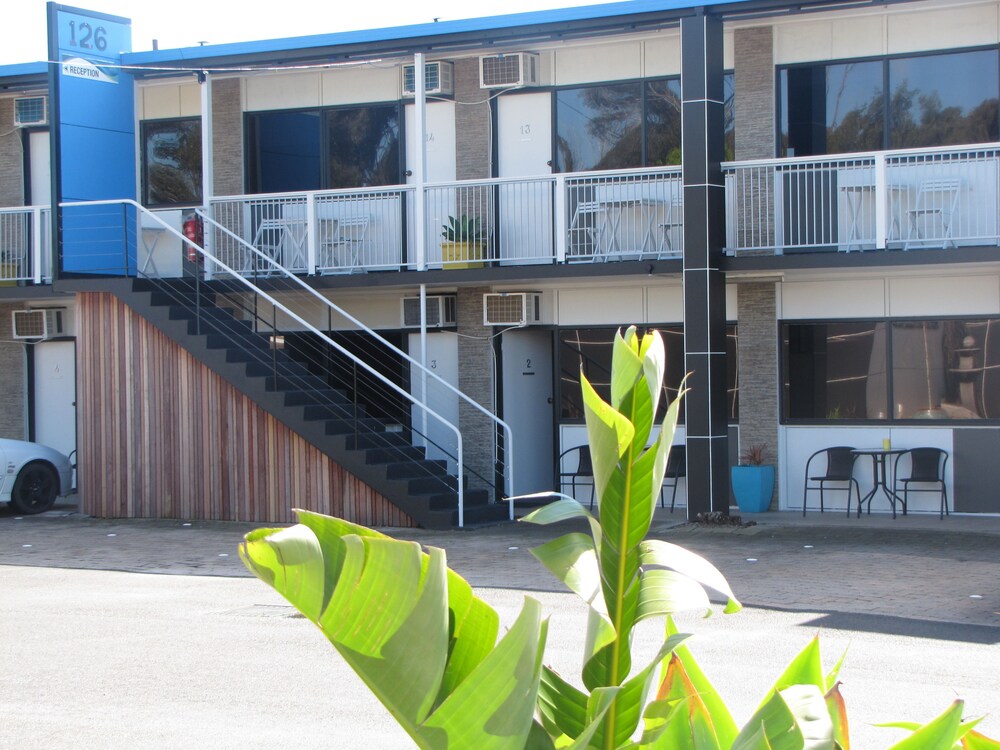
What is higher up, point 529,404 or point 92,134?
point 92,134

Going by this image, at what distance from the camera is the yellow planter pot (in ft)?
58.3

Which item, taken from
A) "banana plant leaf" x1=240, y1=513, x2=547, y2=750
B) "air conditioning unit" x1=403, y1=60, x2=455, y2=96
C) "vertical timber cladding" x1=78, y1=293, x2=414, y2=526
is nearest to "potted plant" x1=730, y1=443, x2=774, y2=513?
"vertical timber cladding" x1=78, y1=293, x2=414, y2=526

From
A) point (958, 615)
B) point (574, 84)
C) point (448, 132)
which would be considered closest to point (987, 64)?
point (574, 84)

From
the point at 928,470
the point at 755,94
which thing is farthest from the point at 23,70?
the point at 928,470

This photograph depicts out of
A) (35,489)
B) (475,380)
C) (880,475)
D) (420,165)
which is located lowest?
(35,489)

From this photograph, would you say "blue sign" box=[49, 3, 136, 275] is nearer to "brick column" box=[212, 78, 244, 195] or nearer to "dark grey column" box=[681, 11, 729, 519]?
"brick column" box=[212, 78, 244, 195]

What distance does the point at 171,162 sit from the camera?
20.9 meters

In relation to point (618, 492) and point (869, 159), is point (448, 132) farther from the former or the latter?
point (618, 492)

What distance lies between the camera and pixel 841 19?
55.6 ft

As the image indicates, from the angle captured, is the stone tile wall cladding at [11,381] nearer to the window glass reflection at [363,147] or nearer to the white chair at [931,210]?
the window glass reflection at [363,147]

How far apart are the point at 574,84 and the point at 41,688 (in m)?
12.7

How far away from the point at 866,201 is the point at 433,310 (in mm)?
6134

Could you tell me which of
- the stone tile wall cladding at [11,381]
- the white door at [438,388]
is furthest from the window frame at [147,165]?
the white door at [438,388]

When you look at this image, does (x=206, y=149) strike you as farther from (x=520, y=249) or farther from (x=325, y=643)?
(x=325, y=643)
